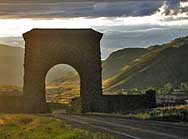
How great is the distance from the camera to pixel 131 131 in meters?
24.9

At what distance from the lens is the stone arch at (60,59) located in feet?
184

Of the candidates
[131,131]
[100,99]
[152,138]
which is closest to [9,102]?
[100,99]

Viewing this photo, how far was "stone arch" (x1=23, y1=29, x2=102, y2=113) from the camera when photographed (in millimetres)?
56188

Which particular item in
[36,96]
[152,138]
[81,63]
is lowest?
[152,138]

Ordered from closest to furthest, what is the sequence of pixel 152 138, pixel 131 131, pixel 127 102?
pixel 152 138 → pixel 131 131 → pixel 127 102

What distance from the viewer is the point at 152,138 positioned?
21250mm

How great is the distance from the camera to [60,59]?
5628 centimetres

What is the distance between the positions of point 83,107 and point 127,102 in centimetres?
478

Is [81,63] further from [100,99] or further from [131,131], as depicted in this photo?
[131,131]

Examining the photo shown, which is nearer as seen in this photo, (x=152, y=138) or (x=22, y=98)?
(x=152, y=138)

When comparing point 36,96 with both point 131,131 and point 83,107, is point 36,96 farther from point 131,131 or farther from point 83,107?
point 131,131

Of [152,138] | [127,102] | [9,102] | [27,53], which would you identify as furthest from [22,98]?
[152,138]

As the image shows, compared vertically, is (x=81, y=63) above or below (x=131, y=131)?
above

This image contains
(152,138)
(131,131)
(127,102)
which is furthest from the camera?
(127,102)
